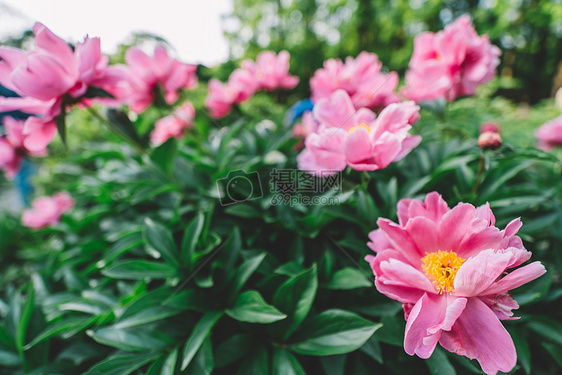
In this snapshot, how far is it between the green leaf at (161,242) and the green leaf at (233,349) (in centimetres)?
→ 23

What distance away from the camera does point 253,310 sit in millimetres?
683

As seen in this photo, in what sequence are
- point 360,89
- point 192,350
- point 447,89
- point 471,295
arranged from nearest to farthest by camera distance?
point 471,295
point 192,350
point 447,89
point 360,89

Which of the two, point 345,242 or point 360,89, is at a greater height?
point 360,89

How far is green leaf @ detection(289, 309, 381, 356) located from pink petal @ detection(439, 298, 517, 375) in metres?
0.17

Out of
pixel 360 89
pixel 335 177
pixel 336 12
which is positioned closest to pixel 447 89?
pixel 360 89

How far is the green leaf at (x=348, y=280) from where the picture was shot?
0.71 m

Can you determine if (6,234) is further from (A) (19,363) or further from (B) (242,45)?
(B) (242,45)

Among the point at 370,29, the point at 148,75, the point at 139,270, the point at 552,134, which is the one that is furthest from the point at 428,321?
the point at 370,29

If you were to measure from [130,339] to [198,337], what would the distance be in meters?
0.19

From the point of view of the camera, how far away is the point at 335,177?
842mm

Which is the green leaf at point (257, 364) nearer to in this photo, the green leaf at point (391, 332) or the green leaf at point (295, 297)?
the green leaf at point (295, 297)

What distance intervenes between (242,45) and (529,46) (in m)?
7.48


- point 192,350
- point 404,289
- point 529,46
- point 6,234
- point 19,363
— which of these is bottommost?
point 529,46

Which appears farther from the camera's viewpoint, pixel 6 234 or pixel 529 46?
pixel 529 46
